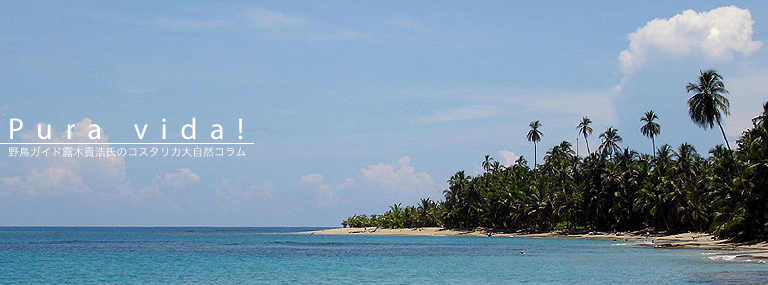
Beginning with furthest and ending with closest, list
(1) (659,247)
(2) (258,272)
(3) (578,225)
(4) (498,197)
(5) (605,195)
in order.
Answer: (4) (498,197) < (3) (578,225) < (5) (605,195) < (1) (659,247) < (2) (258,272)

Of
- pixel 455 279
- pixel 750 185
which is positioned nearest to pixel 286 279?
pixel 455 279

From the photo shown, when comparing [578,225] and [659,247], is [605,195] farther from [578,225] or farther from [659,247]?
[659,247]

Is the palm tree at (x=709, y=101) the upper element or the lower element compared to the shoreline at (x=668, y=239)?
upper

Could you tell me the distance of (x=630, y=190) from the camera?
4277 inches

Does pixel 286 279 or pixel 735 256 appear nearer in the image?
pixel 286 279

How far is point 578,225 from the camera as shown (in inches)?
4978

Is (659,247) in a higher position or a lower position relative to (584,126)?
lower

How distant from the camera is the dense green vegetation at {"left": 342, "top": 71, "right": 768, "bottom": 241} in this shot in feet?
210

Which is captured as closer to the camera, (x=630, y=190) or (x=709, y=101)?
(x=709, y=101)

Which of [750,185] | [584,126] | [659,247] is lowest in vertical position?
[659,247]

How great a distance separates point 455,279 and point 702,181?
164 ft

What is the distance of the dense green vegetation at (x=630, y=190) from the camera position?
6400cm

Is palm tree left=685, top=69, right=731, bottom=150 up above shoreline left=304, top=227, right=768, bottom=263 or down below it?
above

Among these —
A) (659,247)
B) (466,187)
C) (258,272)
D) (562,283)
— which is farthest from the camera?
(466,187)
